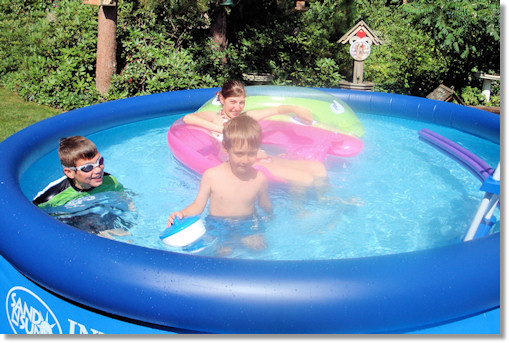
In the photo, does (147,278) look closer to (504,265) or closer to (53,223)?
(53,223)

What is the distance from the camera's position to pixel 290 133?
5.15 m

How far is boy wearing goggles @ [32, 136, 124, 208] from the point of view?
3.39 metres

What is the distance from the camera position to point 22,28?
30.0 feet

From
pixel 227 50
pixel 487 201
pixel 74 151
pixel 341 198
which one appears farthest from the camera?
pixel 227 50

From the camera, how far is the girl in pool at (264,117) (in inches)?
165

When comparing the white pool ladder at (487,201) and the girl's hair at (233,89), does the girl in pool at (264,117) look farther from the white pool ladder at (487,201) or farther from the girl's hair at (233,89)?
the white pool ladder at (487,201)

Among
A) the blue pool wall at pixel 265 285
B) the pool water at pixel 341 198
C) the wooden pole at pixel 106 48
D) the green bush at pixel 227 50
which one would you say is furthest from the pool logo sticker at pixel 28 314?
the wooden pole at pixel 106 48

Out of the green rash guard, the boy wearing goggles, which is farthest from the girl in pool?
the green rash guard

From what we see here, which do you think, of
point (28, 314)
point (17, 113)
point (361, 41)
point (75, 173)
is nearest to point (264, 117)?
point (75, 173)

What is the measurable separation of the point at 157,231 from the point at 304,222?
106 cm

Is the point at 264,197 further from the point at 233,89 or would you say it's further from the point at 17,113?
the point at 17,113

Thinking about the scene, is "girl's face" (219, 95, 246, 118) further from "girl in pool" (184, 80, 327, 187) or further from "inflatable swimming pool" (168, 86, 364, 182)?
"inflatable swimming pool" (168, 86, 364, 182)

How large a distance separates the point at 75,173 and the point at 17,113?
4.07 m

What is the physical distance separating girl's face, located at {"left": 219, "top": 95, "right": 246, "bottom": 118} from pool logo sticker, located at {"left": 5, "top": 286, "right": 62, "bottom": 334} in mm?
2573
